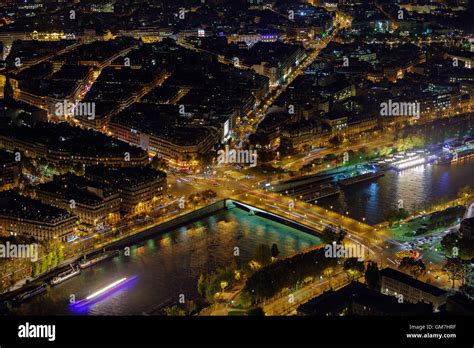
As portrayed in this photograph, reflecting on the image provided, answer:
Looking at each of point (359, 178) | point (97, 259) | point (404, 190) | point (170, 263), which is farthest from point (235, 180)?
point (97, 259)

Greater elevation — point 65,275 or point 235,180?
point 235,180

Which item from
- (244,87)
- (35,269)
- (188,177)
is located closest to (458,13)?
(244,87)

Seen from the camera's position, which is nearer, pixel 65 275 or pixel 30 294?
pixel 30 294

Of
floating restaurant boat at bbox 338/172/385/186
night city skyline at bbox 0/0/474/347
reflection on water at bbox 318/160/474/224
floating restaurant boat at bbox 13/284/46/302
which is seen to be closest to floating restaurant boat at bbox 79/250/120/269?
night city skyline at bbox 0/0/474/347

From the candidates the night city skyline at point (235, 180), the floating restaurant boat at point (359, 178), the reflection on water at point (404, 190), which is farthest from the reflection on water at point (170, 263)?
the floating restaurant boat at point (359, 178)

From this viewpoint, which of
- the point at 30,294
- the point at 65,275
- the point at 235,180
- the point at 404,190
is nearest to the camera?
the point at 30,294

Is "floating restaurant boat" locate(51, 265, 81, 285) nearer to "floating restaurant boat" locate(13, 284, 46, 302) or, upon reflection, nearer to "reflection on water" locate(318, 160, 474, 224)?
"floating restaurant boat" locate(13, 284, 46, 302)

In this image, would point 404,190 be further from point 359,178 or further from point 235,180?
point 235,180
